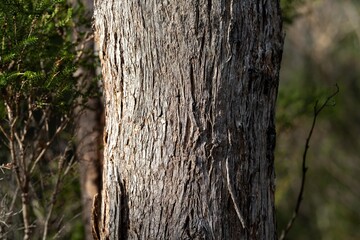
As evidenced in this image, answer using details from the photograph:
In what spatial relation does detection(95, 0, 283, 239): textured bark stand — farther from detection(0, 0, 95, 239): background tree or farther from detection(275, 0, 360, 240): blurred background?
detection(275, 0, 360, 240): blurred background

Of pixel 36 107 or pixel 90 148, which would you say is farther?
pixel 90 148

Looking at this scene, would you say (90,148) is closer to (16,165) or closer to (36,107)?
(16,165)

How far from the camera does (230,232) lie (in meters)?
3.68

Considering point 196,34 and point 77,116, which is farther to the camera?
point 77,116

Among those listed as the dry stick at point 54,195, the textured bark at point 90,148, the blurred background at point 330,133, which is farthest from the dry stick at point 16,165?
the blurred background at point 330,133

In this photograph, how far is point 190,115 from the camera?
3611 millimetres

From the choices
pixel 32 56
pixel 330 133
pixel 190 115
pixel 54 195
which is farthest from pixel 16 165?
pixel 330 133

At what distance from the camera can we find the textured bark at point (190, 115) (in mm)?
3613

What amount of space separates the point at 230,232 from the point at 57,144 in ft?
9.14

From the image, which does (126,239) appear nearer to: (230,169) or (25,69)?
(230,169)

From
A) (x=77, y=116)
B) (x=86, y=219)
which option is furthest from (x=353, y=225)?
(x=77, y=116)

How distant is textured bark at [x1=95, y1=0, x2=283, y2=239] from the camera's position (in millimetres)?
3613

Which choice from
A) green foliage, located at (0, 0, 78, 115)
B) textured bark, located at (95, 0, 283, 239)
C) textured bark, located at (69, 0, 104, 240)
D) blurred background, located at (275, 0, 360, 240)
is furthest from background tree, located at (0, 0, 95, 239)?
blurred background, located at (275, 0, 360, 240)

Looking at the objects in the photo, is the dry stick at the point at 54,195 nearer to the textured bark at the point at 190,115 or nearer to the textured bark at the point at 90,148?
the textured bark at the point at 90,148
